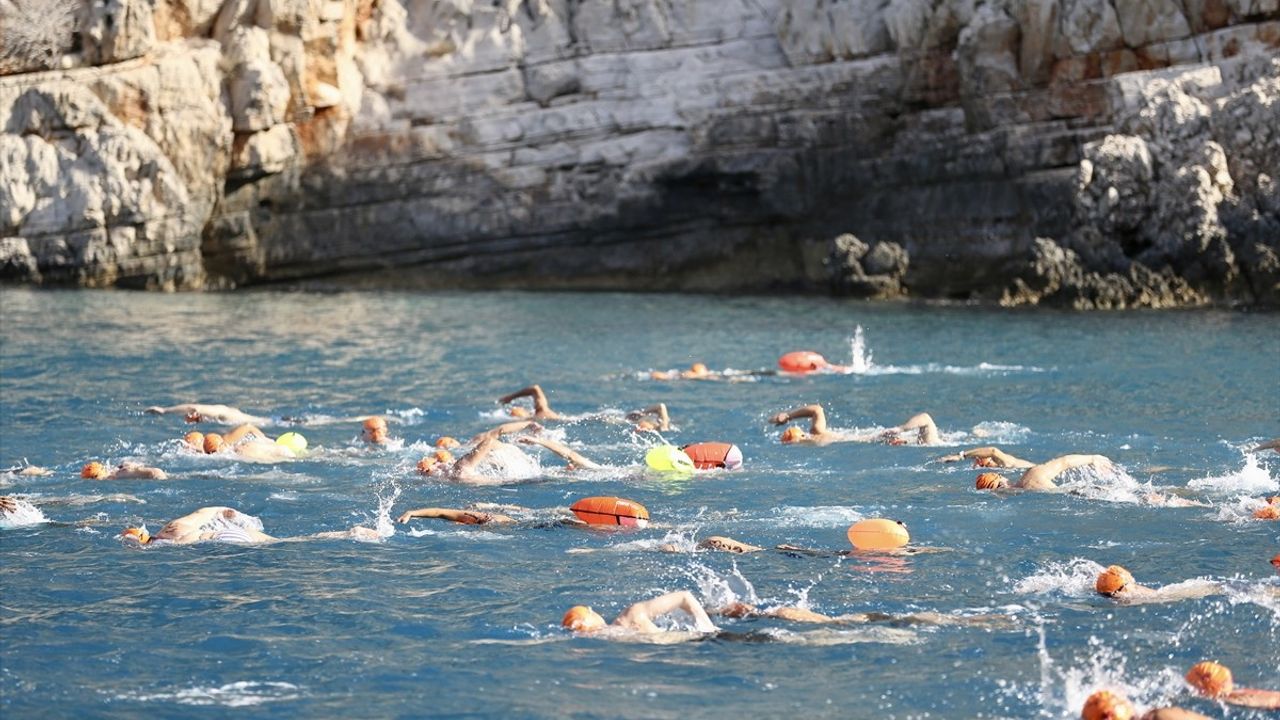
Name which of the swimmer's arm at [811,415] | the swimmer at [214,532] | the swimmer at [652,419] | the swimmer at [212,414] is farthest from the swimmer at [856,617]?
the swimmer at [212,414]

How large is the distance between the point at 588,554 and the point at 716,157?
30661 mm

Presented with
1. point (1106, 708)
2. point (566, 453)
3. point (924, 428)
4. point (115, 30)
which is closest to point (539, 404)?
point (566, 453)

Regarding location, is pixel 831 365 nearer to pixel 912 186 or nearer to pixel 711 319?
pixel 711 319

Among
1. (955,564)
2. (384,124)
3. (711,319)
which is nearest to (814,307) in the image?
(711,319)

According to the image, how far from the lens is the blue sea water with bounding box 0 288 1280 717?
1079 centimetres

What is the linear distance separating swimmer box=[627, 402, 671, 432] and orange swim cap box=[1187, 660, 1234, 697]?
11.0m

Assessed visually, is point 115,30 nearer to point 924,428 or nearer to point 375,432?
point 375,432

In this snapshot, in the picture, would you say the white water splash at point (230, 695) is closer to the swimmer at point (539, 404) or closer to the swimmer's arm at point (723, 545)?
the swimmer's arm at point (723, 545)

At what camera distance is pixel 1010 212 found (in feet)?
131

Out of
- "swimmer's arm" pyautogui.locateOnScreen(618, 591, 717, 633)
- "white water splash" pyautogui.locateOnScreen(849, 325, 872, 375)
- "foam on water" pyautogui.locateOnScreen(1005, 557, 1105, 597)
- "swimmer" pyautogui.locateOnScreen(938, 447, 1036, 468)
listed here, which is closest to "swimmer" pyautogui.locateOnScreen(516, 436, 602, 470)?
"swimmer" pyautogui.locateOnScreen(938, 447, 1036, 468)

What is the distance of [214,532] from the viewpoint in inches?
585

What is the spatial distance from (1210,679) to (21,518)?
11163 millimetres

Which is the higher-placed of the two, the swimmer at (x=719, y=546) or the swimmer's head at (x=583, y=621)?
the swimmer's head at (x=583, y=621)

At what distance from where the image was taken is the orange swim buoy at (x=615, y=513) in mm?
15234
